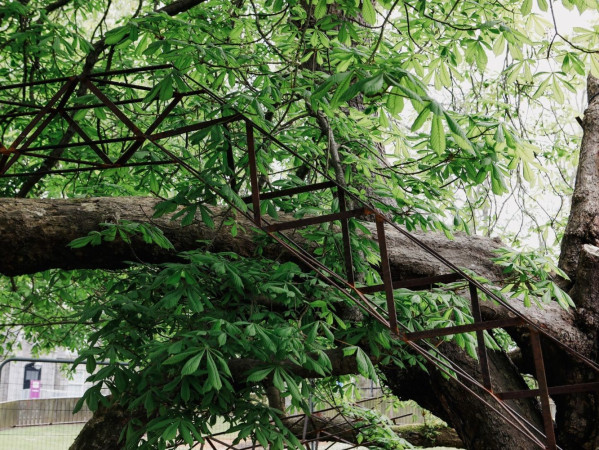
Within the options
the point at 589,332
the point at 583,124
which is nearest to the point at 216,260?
the point at 589,332

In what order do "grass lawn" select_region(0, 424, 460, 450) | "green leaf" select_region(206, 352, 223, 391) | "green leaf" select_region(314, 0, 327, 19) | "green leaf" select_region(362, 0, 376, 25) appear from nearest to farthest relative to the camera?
"green leaf" select_region(362, 0, 376, 25) → "green leaf" select_region(206, 352, 223, 391) → "green leaf" select_region(314, 0, 327, 19) → "grass lawn" select_region(0, 424, 460, 450)

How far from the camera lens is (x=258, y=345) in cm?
283

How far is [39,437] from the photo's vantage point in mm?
8406

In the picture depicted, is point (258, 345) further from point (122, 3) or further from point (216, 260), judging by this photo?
point (122, 3)

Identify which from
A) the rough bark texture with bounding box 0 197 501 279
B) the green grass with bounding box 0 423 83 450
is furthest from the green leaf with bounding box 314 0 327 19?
the green grass with bounding box 0 423 83 450

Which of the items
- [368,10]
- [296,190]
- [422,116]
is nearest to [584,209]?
[296,190]

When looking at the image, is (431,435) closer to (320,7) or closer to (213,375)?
(213,375)

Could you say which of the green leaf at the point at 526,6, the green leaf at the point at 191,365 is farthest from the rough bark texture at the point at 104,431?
the green leaf at the point at 526,6

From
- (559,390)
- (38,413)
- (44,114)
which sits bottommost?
(38,413)

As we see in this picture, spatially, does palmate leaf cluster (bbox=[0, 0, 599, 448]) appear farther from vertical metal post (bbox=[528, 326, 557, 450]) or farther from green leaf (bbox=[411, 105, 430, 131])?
vertical metal post (bbox=[528, 326, 557, 450])

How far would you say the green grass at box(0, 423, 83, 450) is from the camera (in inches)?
312

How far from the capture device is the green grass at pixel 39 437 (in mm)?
7927

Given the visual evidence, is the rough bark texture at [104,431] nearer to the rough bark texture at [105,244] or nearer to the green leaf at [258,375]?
the rough bark texture at [105,244]

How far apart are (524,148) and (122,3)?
713 cm
